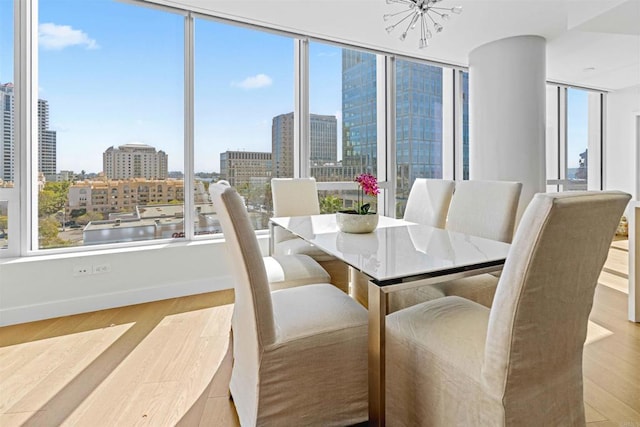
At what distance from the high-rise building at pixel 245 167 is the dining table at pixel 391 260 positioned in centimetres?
166

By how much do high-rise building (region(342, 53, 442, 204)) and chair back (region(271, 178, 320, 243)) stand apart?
3.16 ft

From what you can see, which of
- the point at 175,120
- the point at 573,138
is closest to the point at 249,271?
the point at 175,120

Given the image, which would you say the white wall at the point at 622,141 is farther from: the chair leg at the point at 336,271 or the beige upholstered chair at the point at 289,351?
the beige upholstered chair at the point at 289,351

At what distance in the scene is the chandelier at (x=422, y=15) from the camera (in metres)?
2.34

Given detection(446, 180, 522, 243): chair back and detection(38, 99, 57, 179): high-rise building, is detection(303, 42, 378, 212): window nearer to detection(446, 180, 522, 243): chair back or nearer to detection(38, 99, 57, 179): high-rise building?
detection(446, 180, 522, 243): chair back

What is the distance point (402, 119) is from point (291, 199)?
6.79 ft

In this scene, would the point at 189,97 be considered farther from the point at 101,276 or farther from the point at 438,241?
the point at 438,241

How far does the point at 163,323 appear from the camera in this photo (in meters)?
2.52

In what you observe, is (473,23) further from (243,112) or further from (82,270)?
(82,270)

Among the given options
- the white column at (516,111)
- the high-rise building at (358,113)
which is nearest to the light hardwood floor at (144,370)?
the white column at (516,111)

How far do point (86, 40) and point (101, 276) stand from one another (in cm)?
195

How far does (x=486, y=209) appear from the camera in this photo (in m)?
2.21

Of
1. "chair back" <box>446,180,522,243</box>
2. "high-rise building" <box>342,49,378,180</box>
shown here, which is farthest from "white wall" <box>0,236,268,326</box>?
"high-rise building" <box>342,49,378,180</box>

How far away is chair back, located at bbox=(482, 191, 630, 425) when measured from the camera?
873 millimetres
